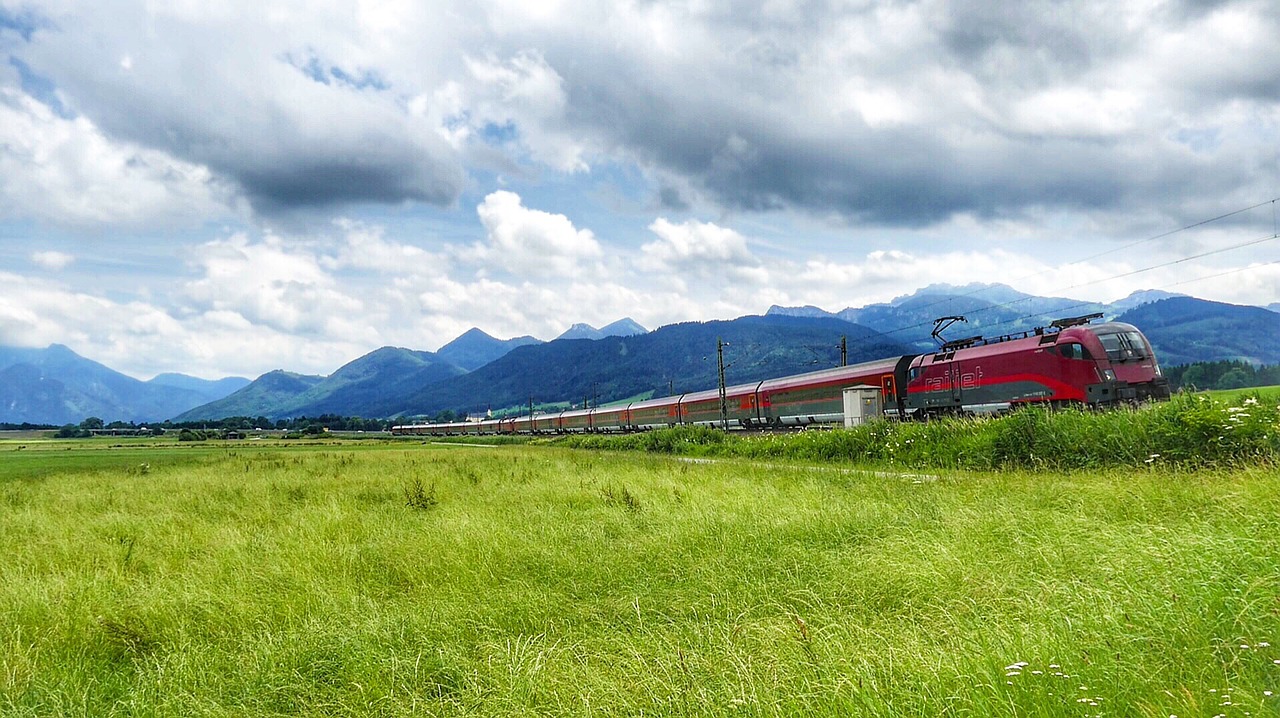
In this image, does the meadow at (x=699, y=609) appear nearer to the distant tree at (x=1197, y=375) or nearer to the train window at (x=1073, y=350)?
the train window at (x=1073, y=350)

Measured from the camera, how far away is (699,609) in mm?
5684

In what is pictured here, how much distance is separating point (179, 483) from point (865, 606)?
70.2ft

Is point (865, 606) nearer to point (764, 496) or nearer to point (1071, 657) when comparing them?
point (1071, 657)

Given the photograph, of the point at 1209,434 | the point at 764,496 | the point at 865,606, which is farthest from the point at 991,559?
the point at 1209,434

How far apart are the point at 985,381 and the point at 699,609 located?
25524 millimetres

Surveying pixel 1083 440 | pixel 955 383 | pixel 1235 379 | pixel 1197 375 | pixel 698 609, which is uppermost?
pixel 955 383

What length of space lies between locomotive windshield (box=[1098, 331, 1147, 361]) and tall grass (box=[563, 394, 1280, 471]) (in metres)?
8.03

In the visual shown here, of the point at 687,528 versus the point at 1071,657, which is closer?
the point at 1071,657

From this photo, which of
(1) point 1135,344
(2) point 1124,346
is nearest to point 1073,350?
(2) point 1124,346

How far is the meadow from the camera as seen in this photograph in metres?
3.65

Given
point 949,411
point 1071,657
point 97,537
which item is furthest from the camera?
point 949,411

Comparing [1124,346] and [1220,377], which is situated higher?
[1124,346]

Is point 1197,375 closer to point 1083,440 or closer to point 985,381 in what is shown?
point 985,381

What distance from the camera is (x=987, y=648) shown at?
12.8 feet
